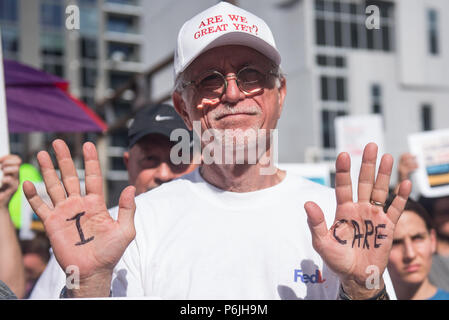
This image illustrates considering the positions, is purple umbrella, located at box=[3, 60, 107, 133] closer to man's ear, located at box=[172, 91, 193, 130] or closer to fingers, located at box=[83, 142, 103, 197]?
man's ear, located at box=[172, 91, 193, 130]

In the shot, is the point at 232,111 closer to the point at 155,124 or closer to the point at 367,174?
the point at 367,174

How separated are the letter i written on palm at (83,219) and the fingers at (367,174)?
587 mm

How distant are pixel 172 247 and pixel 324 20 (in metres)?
20.2

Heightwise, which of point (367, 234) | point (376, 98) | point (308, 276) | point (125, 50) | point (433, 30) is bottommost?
point (308, 276)

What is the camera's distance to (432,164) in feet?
12.0

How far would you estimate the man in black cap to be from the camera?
2.82m

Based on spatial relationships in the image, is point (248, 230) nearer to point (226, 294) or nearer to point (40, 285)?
point (226, 294)

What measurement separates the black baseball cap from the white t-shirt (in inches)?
43.6

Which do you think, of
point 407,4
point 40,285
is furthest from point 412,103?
point 40,285

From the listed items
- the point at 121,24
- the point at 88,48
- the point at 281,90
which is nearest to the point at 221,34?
the point at 281,90

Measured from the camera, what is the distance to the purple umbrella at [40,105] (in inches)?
115

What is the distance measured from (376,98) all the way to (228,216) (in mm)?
20348

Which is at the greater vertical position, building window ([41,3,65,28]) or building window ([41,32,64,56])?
building window ([41,3,65,28])

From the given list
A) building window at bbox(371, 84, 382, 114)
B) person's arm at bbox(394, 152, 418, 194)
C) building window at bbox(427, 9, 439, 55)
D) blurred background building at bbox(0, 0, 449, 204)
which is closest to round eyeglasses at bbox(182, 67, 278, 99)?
person's arm at bbox(394, 152, 418, 194)
